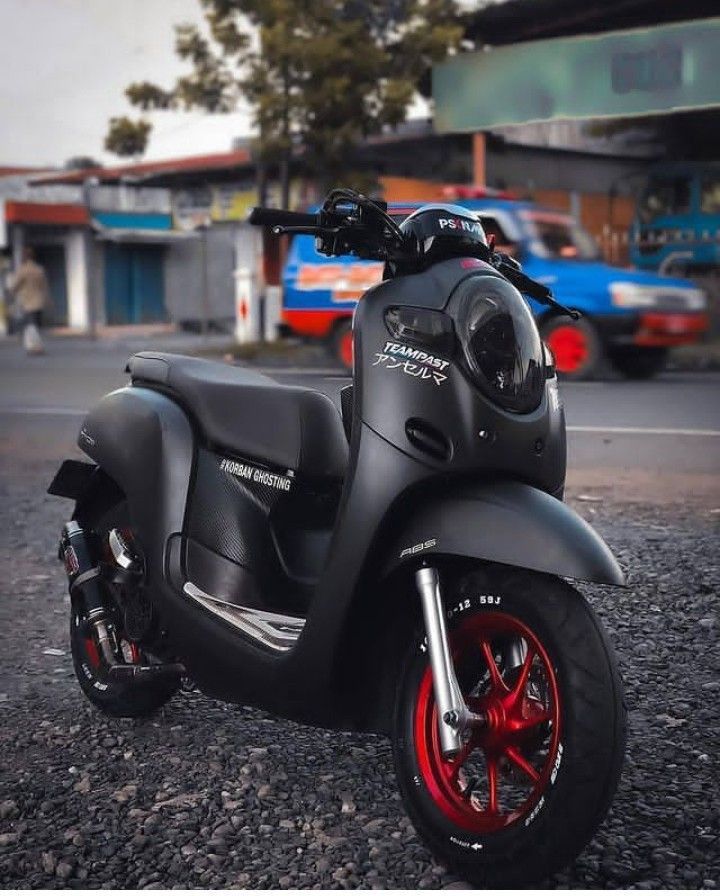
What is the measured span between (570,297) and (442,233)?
11.0 metres

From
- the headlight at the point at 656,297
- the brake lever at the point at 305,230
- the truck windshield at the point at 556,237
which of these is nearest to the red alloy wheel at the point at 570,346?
the headlight at the point at 656,297

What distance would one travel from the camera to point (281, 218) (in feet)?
10.0

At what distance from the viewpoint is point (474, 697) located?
2.76 metres

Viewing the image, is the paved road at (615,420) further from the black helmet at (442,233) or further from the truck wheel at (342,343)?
the black helmet at (442,233)

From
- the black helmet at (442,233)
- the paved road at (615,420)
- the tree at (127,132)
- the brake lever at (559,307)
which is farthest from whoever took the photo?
the tree at (127,132)

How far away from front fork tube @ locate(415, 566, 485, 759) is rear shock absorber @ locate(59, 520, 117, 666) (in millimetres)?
1234

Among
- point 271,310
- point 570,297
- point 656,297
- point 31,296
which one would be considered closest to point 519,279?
point 570,297

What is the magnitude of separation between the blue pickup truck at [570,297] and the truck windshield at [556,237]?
0.01 m

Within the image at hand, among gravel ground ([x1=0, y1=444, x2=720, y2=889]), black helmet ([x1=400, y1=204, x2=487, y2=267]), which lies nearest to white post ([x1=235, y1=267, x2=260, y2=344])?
gravel ground ([x1=0, y1=444, x2=720, y2=889])

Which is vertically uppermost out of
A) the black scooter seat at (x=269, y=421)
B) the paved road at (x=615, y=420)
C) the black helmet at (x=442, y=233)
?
the black helmet at (x=442, y=233)

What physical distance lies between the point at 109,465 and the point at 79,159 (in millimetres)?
44318

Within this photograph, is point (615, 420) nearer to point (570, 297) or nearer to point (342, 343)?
point (570, 297)

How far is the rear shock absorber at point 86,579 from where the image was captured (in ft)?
11.7

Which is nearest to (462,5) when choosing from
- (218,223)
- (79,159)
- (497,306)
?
(218,223)
